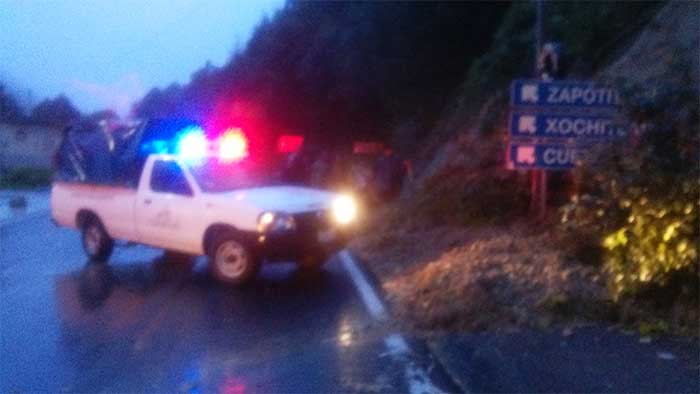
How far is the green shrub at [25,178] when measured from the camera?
24.8 metres

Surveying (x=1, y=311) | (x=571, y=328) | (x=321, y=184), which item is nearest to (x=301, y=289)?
(x=1, y=311)

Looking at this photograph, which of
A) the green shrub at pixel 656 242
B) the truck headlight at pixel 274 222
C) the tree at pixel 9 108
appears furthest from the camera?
the tree at pixel 9 108

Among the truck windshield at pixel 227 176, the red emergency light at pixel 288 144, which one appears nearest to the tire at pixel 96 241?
the truck windshield at pixel 227 176

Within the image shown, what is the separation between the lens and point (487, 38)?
31688mm

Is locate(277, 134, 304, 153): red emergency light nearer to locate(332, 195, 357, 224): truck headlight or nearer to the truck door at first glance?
the truck door

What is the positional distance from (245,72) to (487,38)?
321 inches

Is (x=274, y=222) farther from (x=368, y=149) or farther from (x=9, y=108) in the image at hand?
(x=368, y=149)

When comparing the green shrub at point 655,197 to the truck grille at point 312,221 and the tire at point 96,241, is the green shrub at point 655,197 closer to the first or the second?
the truck grille at point 312,221

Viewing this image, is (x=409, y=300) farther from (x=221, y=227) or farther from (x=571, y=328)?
(x=221, y=227)

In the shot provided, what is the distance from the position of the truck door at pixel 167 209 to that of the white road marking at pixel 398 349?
7.68 feet

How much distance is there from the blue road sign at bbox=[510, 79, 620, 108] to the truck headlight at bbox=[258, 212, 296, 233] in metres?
3.27

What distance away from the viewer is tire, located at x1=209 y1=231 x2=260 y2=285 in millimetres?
12111

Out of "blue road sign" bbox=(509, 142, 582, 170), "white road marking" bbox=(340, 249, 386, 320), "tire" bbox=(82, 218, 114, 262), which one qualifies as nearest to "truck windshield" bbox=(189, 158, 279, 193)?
"white road marking" bbox=(340, 249, 386, 320)

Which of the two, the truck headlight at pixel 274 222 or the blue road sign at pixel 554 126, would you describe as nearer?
the truck headlight at pixel 274 222
